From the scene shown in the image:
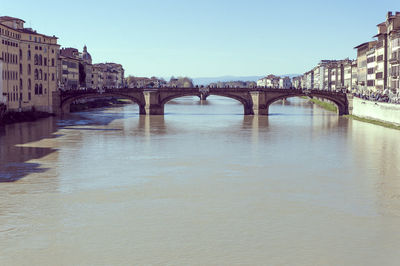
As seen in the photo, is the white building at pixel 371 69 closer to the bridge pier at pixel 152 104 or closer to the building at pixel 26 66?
the bridge pier at pixel 152 104

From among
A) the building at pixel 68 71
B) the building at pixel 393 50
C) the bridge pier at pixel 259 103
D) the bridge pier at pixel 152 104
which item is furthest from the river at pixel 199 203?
the building at pixel 68 71

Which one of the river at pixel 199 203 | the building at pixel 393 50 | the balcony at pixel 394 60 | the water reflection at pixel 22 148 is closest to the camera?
the river at pixel 199 203

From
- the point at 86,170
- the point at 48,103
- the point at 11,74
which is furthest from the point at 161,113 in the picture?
the point at 86,170

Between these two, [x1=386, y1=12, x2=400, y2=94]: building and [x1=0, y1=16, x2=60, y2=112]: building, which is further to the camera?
[x1=386, y1=12, x2=400, y2=94]: building

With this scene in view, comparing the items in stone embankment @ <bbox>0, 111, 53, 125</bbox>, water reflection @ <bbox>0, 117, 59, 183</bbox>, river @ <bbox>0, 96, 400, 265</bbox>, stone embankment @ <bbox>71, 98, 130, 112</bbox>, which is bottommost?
river @ <bbox>0, 96, 400, 265</bbox>

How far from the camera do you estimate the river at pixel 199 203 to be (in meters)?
16.7

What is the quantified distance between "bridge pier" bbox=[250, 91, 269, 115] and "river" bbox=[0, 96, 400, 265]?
36177 millimetres

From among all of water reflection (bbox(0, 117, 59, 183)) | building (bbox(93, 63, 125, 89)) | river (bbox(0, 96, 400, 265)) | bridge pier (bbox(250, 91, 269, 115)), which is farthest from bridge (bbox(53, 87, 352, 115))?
building (bbox(93, 63, 125, 89))

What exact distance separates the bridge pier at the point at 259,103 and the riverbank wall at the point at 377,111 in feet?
38.1

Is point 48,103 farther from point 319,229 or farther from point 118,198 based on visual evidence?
point 319,229

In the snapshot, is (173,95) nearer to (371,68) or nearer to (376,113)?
(371,68)

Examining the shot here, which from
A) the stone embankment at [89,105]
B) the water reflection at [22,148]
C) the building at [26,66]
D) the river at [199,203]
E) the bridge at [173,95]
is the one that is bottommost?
the river at [199,203]

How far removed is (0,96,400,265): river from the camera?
16.7 metres

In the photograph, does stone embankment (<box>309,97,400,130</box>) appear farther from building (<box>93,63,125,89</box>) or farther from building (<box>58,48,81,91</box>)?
building (<box>93,63,125,89</box>)
